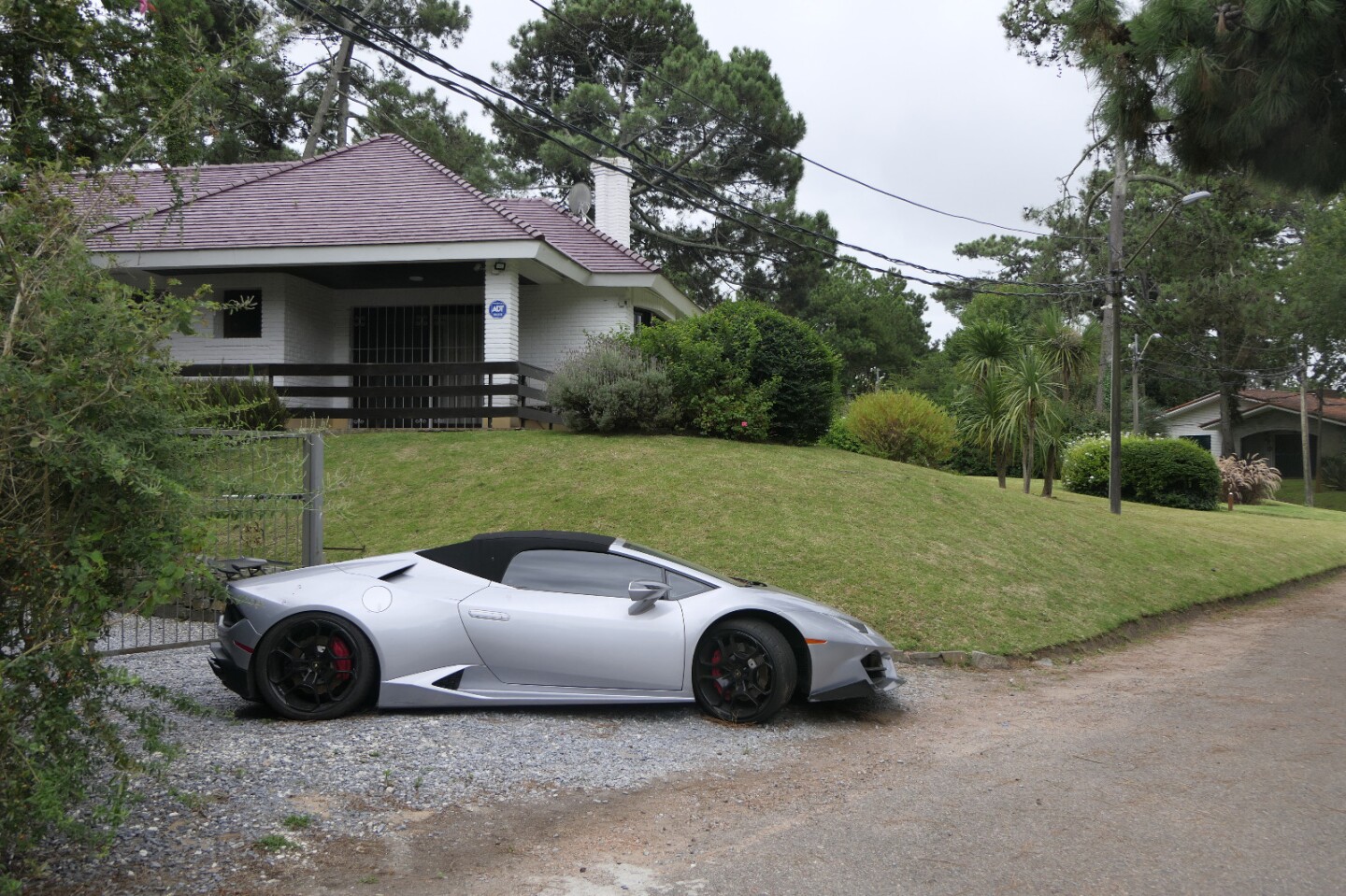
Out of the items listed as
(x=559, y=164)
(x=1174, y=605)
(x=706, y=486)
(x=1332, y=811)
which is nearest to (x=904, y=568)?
(x=706, y=486)

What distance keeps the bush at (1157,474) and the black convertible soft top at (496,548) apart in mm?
21388

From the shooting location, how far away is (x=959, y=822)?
516cm

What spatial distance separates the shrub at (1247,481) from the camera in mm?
30703

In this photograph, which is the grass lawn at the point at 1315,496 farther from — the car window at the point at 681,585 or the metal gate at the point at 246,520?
the metal gate at the point at 246,520

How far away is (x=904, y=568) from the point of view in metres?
11.7

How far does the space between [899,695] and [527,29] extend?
119ft

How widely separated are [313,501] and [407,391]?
1060 cm

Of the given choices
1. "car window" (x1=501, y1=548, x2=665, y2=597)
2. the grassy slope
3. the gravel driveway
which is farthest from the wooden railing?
"car window" (x1=501, y1=548, x2=665, y2=597)

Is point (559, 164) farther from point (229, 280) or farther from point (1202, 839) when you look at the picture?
point (1202, 839)

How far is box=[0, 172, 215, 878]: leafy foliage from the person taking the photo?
3.61 meters

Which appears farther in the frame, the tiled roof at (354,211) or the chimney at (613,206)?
the chimney at (613,206)

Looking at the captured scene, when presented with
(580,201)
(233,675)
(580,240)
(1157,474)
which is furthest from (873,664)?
(580,201)

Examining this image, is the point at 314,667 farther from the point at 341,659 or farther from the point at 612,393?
the point at 612,393

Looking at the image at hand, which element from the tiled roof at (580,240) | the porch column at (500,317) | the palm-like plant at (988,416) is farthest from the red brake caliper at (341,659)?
the palm-like plant at (988,416)
